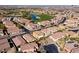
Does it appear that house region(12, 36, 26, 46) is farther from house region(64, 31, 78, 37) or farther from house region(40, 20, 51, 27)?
house region(64, 31, 78, 37)

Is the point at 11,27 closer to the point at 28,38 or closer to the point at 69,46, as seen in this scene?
the point at 28,38

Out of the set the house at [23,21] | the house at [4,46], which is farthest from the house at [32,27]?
the house at [4,46]

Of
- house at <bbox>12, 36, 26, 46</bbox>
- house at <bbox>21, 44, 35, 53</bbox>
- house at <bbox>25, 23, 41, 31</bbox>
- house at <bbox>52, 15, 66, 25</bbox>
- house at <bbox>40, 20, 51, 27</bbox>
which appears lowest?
house at <bbox>21, 44, 35, 53</bbox>

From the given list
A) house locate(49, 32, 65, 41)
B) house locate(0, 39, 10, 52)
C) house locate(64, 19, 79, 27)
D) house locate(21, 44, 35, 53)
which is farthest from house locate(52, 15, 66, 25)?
house locate(0, 39, 10, 52)

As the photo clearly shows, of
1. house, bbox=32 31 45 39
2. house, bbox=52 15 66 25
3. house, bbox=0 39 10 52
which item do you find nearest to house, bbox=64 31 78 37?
house, bbox=52 15 66 25

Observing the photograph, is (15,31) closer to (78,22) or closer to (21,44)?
(21,44)

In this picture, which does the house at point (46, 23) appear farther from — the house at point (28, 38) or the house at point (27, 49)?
the house at point (27, 49)

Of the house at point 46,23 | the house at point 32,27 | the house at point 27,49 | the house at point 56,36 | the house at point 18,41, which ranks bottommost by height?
the house at point 27,49

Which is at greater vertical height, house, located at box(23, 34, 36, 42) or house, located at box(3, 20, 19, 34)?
house, located at box(3, 20, 19, 34)

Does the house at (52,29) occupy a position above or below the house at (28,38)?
above

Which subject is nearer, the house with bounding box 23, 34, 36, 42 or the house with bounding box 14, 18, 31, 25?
the house with bounding box 23, 34, 36, 42

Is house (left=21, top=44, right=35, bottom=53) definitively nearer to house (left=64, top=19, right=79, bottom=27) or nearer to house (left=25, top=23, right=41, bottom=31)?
house (left=25, top=23, right=41, bottom=31)
